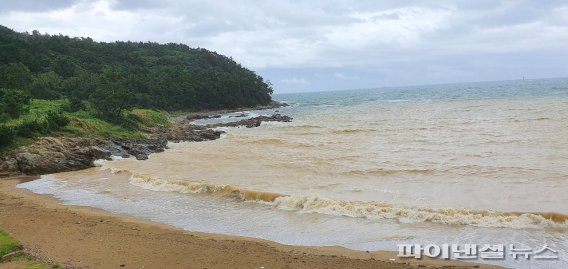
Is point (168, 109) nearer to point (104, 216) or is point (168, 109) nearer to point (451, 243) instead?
point (104, 216)

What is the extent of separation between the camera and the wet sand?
1063cm

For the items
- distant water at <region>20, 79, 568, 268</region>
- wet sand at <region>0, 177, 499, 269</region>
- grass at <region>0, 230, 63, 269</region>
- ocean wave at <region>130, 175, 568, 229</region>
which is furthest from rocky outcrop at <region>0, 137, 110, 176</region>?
grass at <region>0, 230, 63, 269</region>

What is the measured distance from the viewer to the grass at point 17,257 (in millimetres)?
9859

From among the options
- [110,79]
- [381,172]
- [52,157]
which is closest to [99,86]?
[110,79]

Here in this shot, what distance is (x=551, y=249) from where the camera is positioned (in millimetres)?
11211

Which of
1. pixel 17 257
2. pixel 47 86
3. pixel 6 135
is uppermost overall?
pixel 47 86

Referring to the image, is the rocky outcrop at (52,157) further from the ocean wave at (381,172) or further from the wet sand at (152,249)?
the ocean wave at (381,172)

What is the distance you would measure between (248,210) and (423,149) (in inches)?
724

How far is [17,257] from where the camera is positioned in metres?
10.6

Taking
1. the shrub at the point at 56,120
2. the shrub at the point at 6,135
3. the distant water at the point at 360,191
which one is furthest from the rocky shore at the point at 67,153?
the shrub at the point at 56,120

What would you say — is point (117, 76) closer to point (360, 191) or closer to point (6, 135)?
point (6, 135)

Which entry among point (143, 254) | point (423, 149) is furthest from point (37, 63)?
point (143, 254)

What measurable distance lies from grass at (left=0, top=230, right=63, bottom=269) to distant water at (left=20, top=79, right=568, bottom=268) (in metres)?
5.00

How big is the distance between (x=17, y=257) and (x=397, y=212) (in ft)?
37.7
